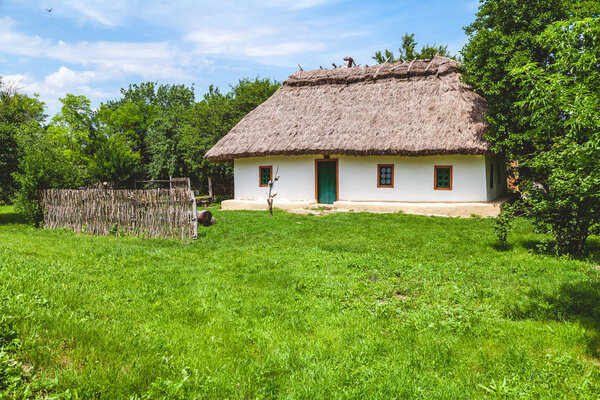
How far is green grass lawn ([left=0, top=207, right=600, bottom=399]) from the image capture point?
300cm

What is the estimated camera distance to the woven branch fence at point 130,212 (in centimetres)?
929

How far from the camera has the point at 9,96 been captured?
3123 cm

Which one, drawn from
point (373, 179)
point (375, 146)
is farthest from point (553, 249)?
point (373, 179)

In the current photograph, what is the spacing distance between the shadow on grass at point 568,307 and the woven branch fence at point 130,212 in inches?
279

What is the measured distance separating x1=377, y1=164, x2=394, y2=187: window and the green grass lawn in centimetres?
730

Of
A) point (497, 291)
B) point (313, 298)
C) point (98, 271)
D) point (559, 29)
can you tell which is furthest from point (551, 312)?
point (98, 271)

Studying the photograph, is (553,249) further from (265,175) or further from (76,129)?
(76,129)

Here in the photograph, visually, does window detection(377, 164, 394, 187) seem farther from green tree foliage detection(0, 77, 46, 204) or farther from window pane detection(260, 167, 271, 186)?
green tree foliage detection(0, 77, 46, 204)

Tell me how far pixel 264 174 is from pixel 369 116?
5.15m

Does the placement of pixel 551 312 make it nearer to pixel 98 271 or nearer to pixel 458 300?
pixel 458 300

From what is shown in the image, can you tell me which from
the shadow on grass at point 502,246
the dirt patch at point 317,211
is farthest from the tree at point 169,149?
the shadow on grass at point 502,246

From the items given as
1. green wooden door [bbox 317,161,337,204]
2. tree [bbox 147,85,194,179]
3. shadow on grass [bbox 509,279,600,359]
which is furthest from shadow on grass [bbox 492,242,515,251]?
tree [bbox 147,85,194,179]

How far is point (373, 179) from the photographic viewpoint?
49.2 feet

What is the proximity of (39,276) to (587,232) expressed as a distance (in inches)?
355
